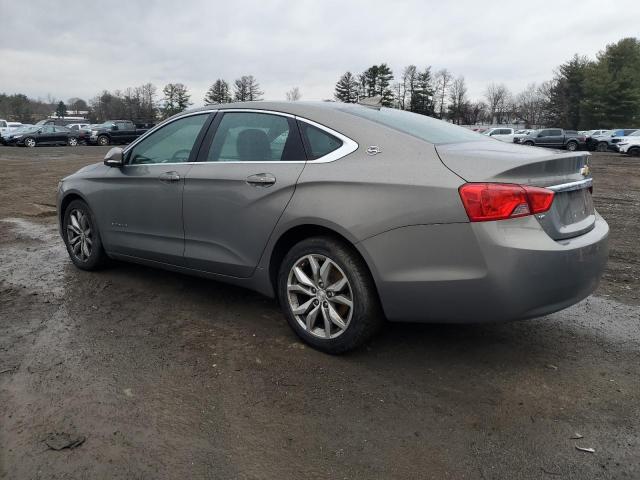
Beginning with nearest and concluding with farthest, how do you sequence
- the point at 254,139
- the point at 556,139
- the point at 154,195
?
the point at 254,139 → the point at 154,195 → the point at 556,139

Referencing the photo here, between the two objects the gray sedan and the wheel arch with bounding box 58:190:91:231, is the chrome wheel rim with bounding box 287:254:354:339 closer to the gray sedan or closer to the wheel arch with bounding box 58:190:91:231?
the gray sedan

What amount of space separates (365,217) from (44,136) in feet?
122

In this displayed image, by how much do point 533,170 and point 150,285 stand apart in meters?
3.41

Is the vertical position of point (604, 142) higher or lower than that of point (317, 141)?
lower

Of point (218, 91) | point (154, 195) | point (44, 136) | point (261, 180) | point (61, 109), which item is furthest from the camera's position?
point (61, 109)

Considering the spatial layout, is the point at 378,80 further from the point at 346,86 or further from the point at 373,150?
the point at 373,150

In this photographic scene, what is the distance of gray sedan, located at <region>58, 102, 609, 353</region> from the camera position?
111 inches

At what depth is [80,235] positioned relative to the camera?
520 centimetres

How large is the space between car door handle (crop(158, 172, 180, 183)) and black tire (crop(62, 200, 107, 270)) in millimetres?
1143

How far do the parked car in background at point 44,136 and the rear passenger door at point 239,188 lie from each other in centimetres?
3543

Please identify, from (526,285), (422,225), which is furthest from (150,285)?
(526,285)

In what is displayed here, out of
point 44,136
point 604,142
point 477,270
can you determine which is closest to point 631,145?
point 604,142

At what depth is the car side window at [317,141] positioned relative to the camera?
3400 millimetres

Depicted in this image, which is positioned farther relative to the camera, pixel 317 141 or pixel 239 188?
pixel 239 188
